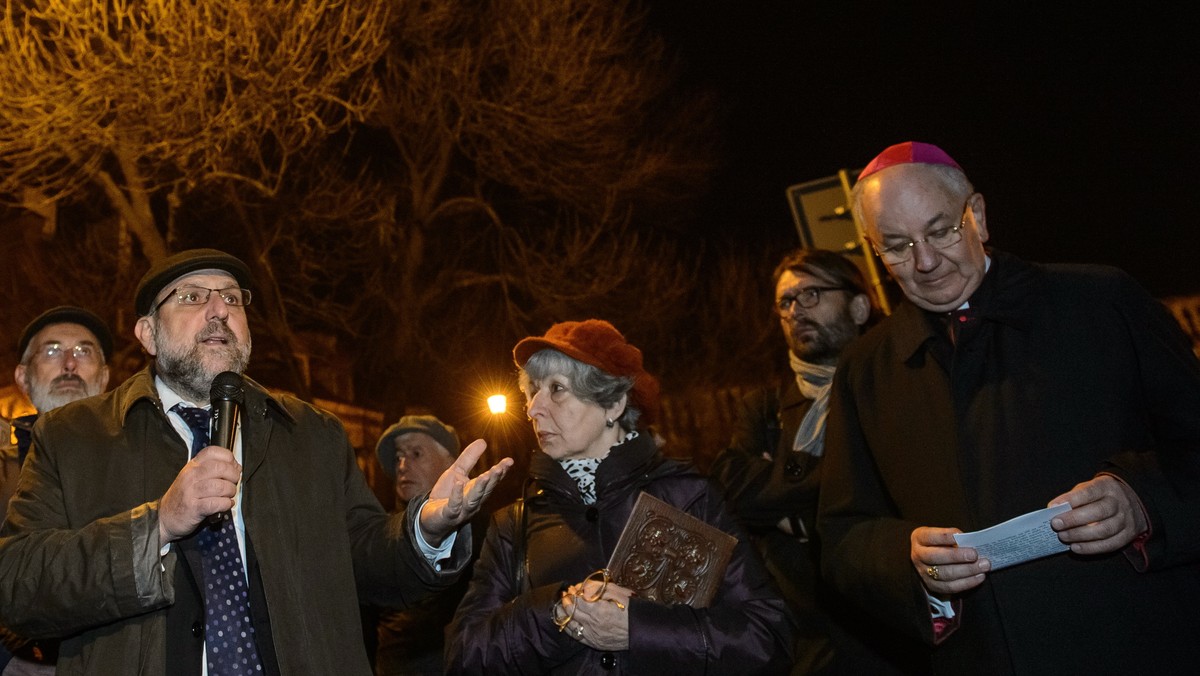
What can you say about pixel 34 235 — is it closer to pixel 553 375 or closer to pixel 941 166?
pixel 553 375

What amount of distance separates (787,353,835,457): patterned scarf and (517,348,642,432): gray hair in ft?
3.61

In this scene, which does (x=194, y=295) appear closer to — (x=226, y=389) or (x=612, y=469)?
(x=226, y=389)

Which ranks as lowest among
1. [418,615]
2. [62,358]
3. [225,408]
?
[418,615]

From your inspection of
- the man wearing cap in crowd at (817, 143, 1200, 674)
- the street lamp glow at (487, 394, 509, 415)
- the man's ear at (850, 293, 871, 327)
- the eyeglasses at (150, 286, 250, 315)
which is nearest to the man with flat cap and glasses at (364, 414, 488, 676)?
the eyeglasses at (150, 286, 250, 315)

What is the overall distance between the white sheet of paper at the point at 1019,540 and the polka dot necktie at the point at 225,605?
2233 millimetres

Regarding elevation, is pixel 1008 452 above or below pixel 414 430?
below

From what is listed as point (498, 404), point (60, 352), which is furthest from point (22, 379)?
point (498, 404)

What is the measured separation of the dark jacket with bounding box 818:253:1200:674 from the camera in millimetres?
3225

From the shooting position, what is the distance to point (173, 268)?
393 centimetres

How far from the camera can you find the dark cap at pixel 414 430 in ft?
23.3

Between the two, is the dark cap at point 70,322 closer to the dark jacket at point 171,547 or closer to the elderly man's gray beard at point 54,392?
the elderly man's gray beard at point 54,392

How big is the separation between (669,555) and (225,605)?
5.19 ft

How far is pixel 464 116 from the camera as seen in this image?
51.1 ft

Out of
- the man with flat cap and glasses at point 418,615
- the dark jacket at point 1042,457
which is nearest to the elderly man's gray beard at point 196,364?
the man with flat cap and glasses at point 418,615
